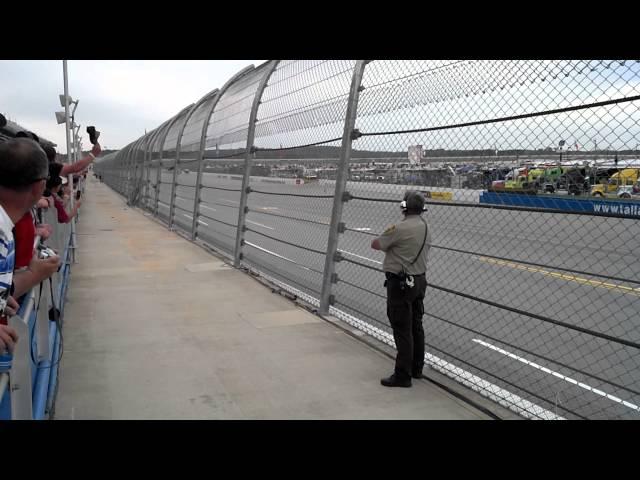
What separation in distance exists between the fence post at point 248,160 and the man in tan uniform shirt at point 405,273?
15.7 ft

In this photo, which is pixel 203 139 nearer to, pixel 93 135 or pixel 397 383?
pixel 93 135

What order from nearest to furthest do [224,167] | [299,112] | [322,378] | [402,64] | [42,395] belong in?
[42,395] < [322,378] < [402,64] < [299,112] < [224,167]

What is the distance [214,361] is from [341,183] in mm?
2420

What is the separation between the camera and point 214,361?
4926 millimetres

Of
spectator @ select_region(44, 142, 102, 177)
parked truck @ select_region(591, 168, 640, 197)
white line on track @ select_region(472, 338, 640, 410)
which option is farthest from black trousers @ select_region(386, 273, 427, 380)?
spectator @ select_region(44, 142, 102, 177)

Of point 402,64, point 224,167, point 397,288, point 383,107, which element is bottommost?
point 397,288

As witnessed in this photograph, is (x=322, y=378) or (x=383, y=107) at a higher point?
(x=383, y=107)

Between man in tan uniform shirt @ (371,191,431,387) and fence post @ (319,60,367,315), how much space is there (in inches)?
67.0

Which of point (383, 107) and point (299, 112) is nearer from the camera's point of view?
point (383, 107)

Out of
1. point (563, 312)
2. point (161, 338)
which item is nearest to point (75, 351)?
point (161, 338)

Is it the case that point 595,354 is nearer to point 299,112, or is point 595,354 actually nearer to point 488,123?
point 488,123

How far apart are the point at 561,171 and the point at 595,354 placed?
2792mm

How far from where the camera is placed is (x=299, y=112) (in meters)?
7.24

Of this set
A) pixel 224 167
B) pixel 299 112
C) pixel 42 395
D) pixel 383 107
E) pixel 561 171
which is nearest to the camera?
pixel 42 395
